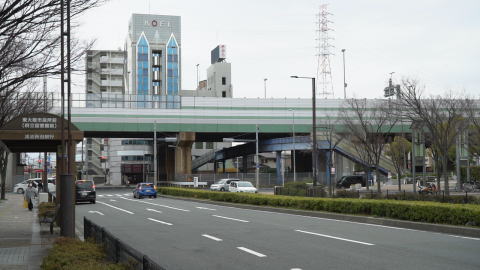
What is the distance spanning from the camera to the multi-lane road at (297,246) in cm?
1105

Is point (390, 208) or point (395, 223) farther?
point (390, 208)

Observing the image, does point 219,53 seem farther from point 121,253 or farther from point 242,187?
point 121,253

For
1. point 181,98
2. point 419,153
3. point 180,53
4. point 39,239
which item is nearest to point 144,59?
point 180,53

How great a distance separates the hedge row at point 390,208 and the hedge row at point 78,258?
35.6 ft

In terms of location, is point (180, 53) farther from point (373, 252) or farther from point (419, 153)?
point (373, 252)

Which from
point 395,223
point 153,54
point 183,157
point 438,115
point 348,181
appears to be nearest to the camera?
point 395,223

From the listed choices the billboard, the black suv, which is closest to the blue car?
the black suv

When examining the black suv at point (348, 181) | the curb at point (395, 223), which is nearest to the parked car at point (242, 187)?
the curb at point (395, 223)

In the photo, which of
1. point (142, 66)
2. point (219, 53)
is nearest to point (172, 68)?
point (142, 66)

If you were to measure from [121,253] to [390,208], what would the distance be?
43.7 ft

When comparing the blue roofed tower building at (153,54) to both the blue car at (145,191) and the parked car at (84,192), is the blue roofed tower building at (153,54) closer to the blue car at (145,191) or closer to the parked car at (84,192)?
the blue car at (145,191)

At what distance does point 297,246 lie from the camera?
541 inches

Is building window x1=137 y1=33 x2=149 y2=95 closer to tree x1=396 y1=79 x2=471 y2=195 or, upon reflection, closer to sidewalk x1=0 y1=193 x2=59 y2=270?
tree x1=396 y1=79 x2=471 y2=195

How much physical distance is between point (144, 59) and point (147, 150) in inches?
788
